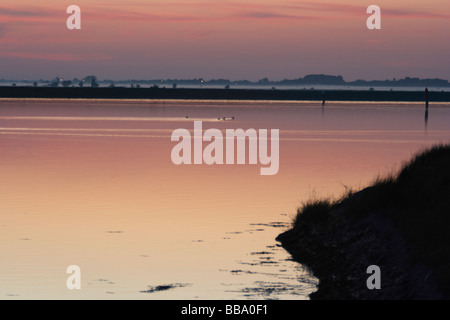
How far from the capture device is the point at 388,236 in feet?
67.6

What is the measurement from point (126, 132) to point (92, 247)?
5888 centimetres

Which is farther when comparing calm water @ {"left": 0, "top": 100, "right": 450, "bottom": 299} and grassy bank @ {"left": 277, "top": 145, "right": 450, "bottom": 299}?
calm water @ {"left": 0, "top": 100, "right": 450, "bottom": 299}

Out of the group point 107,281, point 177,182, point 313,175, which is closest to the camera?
point 107,281

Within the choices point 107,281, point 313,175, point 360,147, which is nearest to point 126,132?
point 360,147

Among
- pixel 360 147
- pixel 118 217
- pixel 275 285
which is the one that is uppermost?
pixel 360 147

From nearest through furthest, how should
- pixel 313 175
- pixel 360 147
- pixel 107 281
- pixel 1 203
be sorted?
pixel 107 281 < pixel 1 203 < pixel 313 175 < pixel 360 147

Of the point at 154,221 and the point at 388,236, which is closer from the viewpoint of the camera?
the point at 388,236

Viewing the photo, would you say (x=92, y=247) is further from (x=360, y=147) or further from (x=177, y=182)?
(x=360, y=147)

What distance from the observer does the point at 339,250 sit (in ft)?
73.9

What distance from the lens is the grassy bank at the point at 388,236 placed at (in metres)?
17.6

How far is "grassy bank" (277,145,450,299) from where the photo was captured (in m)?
17.6

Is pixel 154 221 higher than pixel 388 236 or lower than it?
higher

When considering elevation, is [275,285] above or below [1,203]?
below

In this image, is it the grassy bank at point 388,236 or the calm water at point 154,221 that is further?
the calm water at point 154,221
